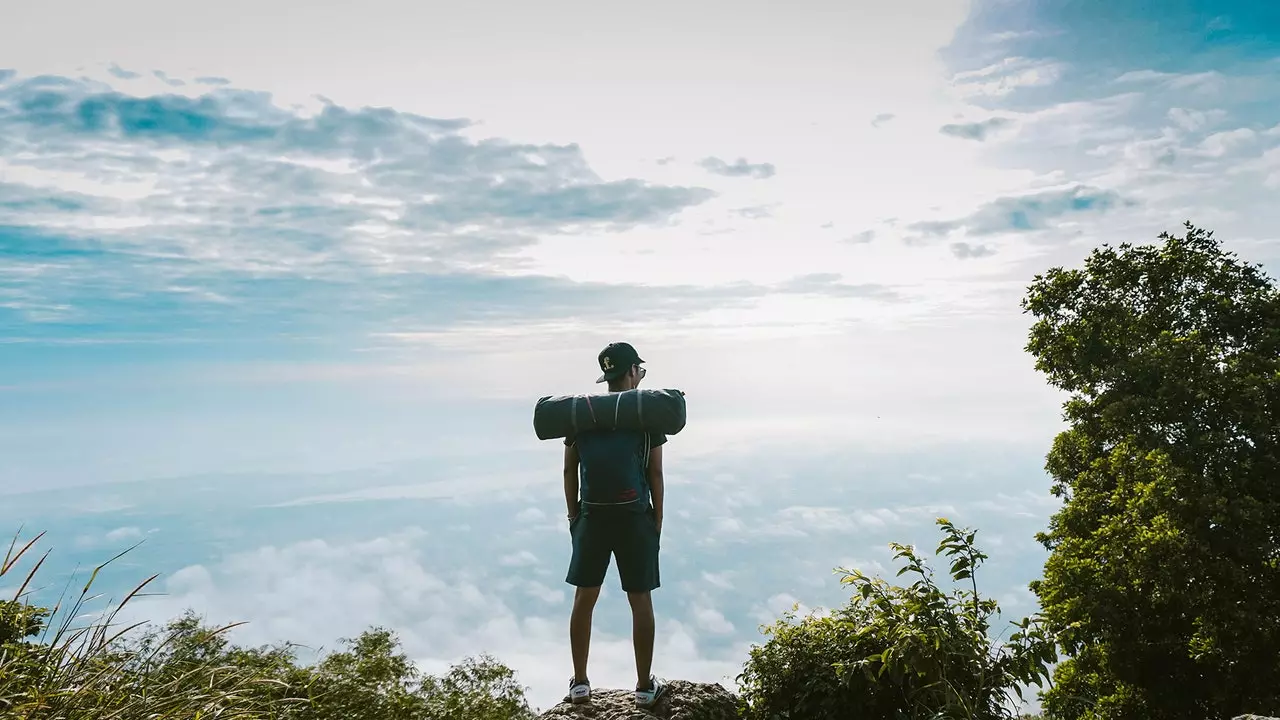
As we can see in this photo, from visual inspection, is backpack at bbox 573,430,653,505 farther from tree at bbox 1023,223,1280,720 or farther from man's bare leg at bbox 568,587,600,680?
tree at bbox 1023,223,1280,720

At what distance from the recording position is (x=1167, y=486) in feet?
41.4

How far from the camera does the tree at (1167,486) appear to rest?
12.5 meters

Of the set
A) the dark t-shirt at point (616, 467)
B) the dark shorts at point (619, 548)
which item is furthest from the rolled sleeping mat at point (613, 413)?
the dark shorts at point (619, 548)

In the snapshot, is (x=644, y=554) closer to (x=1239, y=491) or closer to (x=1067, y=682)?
(x=1239, y=491)

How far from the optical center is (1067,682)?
1481 cm

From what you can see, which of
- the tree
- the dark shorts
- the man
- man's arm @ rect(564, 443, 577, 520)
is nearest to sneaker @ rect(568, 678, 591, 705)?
the man

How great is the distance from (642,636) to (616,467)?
1289 mm

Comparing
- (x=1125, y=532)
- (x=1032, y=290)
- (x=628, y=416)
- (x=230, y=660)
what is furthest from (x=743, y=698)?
(x=1032, y=290)

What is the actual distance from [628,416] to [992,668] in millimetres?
3119

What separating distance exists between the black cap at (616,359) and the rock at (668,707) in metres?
2.51

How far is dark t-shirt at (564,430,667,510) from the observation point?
6137mm

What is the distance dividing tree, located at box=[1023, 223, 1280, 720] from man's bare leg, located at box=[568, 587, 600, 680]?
29.0ft

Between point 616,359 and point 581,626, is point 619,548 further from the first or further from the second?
point 616,359

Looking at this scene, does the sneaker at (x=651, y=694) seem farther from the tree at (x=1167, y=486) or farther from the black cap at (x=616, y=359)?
the tree at (x=1167, y=486)
